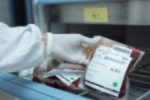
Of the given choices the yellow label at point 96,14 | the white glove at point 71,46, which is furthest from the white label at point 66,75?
the yellow label at point 96,14

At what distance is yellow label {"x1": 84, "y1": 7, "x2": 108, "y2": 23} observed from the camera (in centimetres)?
71

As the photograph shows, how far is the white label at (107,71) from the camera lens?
0.53 meters

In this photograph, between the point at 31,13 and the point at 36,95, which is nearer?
the point at 36,95

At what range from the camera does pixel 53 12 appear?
834 mm

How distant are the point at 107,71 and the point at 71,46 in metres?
0.13

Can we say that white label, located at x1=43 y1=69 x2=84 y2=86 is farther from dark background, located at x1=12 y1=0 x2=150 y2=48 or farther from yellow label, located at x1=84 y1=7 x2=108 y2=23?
dark background, located at x1=12 y1=0 x2=150 y2=48

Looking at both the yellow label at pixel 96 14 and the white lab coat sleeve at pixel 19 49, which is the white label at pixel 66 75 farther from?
the yellow label at pixel 96 14

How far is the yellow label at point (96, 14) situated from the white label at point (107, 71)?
15 centimetres

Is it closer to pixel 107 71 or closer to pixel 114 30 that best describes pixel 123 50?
pixel 107 71

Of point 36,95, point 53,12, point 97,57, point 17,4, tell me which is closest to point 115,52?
point 97,57

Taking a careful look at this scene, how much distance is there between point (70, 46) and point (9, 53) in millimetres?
147

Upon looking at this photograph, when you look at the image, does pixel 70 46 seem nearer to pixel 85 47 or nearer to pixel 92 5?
pixel 85 47

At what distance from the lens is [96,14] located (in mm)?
721

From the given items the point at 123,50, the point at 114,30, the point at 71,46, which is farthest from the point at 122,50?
the point at 114,30
